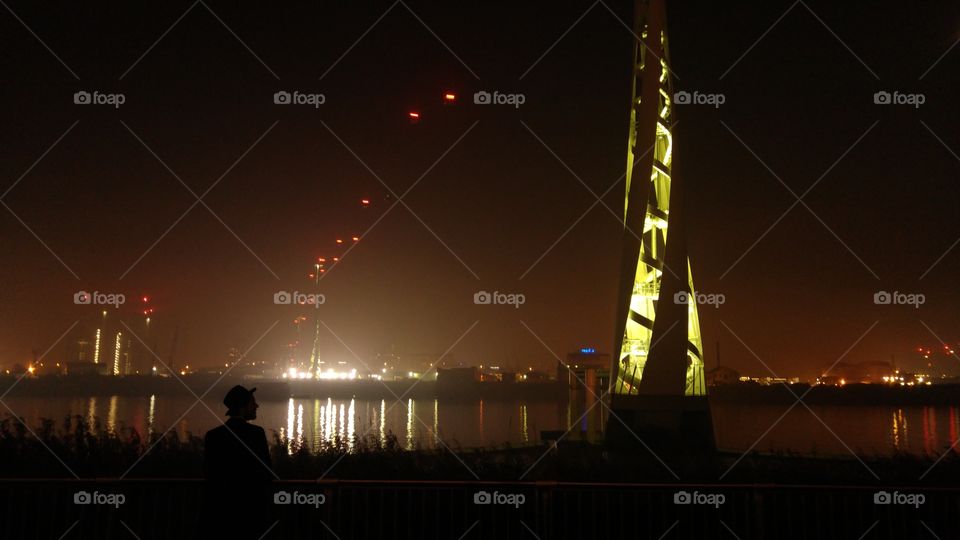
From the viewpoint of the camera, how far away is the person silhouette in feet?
22.6

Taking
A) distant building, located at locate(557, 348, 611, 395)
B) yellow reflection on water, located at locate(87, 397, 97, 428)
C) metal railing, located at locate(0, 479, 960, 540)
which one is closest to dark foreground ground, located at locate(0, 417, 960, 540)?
metal railing, located at locate(0, 479, 960, 540)

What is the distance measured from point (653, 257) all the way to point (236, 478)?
64.2 ft

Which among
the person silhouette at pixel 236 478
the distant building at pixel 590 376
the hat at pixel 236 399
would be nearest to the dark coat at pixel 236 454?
the person silhouette at pixel 236 478

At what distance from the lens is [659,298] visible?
23391 millimetres

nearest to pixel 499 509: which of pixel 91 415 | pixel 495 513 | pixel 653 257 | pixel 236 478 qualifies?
pixel 495 513

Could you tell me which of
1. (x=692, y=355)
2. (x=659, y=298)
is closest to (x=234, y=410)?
(x=659, y=298)

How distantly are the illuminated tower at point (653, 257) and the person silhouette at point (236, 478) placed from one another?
1757cm

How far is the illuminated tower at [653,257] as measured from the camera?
917 inches

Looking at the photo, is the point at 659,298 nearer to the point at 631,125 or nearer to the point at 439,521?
the point at 631,125

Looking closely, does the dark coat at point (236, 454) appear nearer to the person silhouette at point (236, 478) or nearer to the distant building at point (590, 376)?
the person silhouette at point (236, 478)

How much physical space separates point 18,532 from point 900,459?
15854 mm

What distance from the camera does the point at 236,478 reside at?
6.97m

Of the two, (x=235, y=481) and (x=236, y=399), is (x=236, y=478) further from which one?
(x=236, y=399)

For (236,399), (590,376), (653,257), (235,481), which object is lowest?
(235,481)
